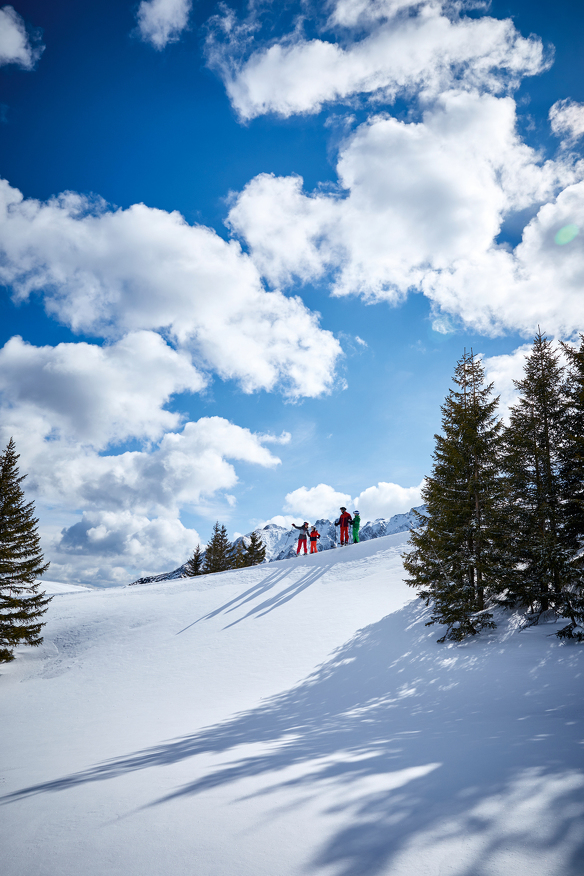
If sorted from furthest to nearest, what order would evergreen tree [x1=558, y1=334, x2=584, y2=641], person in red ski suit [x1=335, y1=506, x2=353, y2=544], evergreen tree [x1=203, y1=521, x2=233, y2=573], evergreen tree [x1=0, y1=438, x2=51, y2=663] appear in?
evergreen tree [x1=203, y1=521, x2=233, y2=573] → person in red ski suit [x1=335, y1=506, x2=353, y2=544] → evergreen tree [x1=0, y1=438, x2=51, y2=663] → evergreen tree [x1=558, y1=334, x2=584, y2=641]

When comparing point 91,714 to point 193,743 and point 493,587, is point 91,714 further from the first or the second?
point 493,587

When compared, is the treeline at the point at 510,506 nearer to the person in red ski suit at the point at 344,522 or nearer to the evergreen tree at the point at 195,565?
the person in red ski suit at the point at 344,522

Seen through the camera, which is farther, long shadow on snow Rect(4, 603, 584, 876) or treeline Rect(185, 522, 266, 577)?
treeline Rect(185, 522, 266, 577)

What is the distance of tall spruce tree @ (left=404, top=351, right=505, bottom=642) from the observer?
40.6 ft

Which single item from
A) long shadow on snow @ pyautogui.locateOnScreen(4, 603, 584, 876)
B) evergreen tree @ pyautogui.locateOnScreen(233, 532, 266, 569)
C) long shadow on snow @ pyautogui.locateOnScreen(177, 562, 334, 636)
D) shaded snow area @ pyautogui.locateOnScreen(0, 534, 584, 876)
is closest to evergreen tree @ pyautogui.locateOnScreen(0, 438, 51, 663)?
shaded snow area @ pyautogui.locateOnScreen(0, 534, 584, 876)

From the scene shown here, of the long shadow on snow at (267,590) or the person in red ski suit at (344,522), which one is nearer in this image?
the long shadow on snow at (267,590)

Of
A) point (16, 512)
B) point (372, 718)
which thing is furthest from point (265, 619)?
point (16, 512)

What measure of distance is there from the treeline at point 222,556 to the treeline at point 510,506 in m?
29.0

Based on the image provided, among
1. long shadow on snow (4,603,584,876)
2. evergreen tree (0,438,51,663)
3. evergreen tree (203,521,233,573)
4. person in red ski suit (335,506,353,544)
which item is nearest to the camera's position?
long shadow on snow (4,603,584,876)

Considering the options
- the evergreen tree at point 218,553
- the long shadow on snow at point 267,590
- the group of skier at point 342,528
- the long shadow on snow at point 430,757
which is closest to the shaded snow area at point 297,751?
the long shadow on snow at point 430,757

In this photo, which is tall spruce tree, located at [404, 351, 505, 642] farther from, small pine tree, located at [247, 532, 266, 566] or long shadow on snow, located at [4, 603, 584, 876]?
small pine tree, located at [247, 532, 266, 566]

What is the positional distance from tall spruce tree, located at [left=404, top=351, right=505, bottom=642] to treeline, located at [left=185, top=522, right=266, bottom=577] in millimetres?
28540

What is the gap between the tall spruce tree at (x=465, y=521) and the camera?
12375 mm

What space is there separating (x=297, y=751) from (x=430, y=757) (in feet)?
5.54
